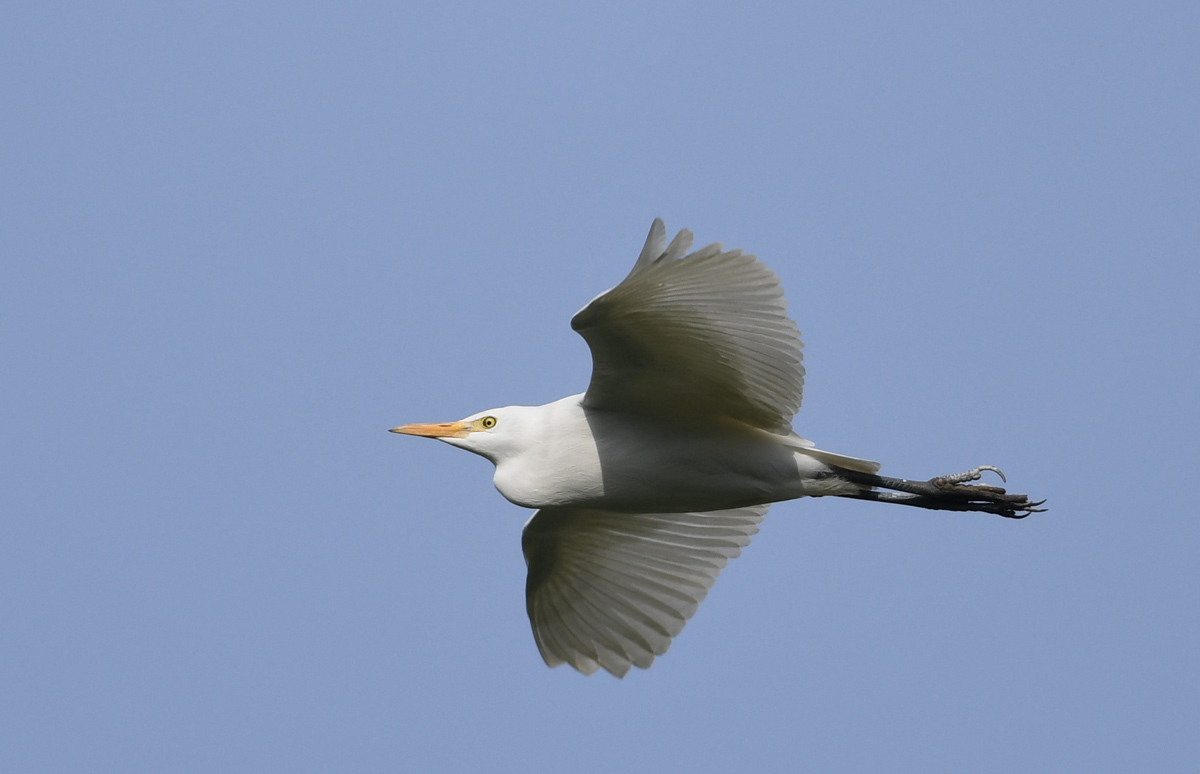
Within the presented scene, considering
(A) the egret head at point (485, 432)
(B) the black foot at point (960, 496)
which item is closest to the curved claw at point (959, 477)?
(B) the black foot at point (960, 496)

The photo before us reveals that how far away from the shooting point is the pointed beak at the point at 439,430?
8.88 metres

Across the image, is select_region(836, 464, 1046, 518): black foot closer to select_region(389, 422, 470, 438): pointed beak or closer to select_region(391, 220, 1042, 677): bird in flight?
select_region(391, 220, 1042, 677): bird in flight

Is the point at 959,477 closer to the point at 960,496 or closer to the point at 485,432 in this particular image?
the point at 960,496

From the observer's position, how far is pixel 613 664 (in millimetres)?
9680

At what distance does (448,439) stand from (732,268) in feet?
8.40

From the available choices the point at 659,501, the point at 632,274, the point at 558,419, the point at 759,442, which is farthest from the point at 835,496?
the point at 632,274

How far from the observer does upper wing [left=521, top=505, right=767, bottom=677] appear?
9.71 metres

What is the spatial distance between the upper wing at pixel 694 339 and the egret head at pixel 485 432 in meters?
0.57

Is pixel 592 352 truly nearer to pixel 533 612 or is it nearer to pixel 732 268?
pixel 732 268

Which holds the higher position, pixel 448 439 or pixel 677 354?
pixel 677 354

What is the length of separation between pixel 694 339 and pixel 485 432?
1.73 meters

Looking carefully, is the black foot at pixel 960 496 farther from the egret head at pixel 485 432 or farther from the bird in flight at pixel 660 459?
the egret head at pixel 485 432

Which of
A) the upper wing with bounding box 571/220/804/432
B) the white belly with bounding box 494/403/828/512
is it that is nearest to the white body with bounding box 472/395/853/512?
the white belly with bounding box 494/403/828/512

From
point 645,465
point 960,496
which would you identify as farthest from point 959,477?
point 645,465
